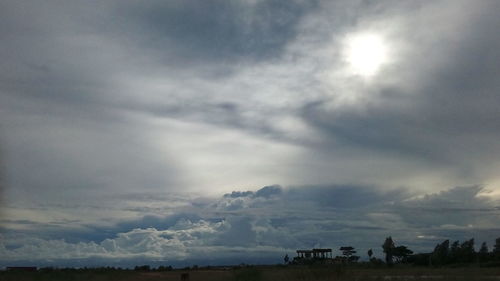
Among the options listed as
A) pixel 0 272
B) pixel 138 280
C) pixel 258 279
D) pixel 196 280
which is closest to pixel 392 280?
pixel 258 279

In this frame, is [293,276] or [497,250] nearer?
[293,276]

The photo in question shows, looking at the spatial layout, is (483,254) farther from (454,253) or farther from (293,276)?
(293,276)

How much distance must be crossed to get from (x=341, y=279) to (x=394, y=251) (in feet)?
229

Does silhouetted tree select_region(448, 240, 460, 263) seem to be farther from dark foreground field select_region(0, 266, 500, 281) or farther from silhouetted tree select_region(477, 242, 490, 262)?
dark foreground field select_region(0, 266, 500, 281)

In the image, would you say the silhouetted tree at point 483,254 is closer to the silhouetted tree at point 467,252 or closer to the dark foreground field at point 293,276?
the silhouetted tree at point 467,252

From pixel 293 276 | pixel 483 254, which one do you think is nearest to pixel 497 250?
pixel 483 254

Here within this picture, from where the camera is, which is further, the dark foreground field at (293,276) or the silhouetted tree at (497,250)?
the silhouetted tree at (497,250)

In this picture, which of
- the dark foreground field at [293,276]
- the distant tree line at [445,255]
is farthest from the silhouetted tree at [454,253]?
the dark foreground field at [293,276]

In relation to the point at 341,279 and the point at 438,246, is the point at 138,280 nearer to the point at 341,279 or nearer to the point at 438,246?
the point at 341,279

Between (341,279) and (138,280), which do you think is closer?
(341,279)

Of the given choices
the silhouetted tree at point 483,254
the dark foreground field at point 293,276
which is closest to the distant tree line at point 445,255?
the silhouetted tree at point 483,254

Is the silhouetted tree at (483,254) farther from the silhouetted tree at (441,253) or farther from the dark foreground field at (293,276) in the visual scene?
the dark foreground field at (293,276)

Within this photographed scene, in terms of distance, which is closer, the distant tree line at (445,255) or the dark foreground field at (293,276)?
the dark foreground field at (293,276)

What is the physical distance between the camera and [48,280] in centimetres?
4875
